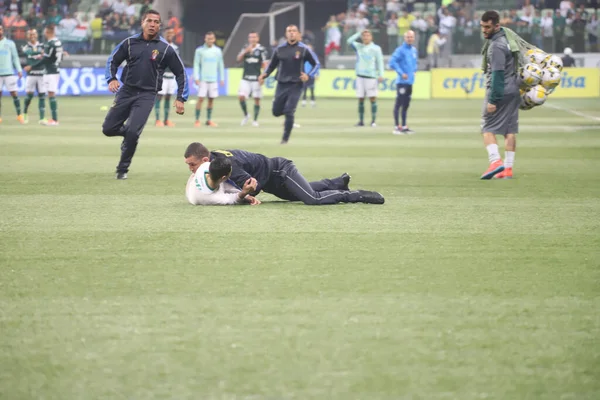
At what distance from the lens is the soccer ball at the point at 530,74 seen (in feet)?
42.5

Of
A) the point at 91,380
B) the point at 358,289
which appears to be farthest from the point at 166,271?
the point at 91,380

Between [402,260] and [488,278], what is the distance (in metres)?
0.78

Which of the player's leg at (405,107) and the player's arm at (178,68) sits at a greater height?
the player's arm at (178,68)

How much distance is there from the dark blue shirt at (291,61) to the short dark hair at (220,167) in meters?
9.74

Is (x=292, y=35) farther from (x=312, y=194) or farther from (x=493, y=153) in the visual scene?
(x=312, y=194)

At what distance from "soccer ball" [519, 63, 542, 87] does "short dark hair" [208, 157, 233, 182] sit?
5.34 metres

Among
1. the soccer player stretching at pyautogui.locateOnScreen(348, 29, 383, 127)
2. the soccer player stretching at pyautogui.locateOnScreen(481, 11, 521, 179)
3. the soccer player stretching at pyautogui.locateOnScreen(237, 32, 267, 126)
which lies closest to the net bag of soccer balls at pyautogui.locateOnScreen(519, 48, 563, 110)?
the soccer player stretching at pyautogui.locateOnScreen(481, 11, 521, 179)

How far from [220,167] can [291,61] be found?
10105 millimetres

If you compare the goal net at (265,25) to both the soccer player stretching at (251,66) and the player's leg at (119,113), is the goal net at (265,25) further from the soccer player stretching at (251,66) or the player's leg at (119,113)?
the player's leg at (119,113)

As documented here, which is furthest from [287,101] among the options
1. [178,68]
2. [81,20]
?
→ [81,20]

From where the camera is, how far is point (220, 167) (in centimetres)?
909

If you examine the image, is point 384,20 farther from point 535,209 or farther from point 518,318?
point 518,318

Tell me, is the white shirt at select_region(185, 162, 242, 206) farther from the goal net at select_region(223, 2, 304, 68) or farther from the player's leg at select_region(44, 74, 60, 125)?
the goal net at select_region(223, 2, 304, 68)

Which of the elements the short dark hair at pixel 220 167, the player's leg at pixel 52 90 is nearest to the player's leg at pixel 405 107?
the player's leg at pixel 52 90
